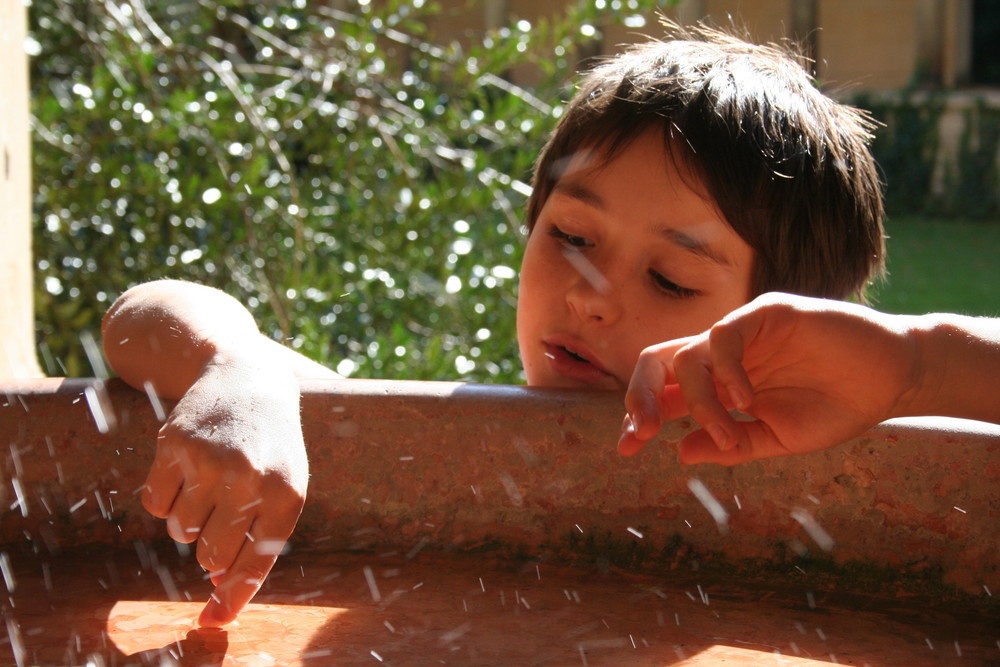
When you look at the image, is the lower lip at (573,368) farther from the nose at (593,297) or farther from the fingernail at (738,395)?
the fingernail at (738,395)

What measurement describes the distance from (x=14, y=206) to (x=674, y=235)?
1.10 metres

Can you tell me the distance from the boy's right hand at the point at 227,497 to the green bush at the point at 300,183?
4.50 feet

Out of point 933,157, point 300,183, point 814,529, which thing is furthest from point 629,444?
point 933,157

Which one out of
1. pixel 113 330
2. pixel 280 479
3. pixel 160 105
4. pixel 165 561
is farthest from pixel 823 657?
pixel 160 105

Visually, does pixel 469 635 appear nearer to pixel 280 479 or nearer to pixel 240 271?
pixel 280 479

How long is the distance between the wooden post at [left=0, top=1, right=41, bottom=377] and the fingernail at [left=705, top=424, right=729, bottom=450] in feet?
4.03

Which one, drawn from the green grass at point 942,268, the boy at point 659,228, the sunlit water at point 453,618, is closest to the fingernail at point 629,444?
the sunlit water at point 453,618

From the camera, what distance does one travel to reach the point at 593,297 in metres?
1.44

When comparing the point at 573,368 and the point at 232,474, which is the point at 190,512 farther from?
the point at 573,368

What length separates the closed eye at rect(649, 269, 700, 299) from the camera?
58.0 inches

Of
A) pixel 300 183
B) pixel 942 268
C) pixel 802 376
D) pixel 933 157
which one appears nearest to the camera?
pixel 802 376

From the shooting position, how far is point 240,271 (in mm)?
2566

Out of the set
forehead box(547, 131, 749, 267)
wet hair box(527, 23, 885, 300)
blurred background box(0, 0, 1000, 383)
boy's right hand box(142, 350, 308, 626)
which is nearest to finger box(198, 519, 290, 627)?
boy's right hand box(142, 350, 308, 626)

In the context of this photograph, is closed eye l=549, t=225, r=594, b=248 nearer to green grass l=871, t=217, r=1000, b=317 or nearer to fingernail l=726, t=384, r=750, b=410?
fingernail l=726, t=384, r=750, b=410
